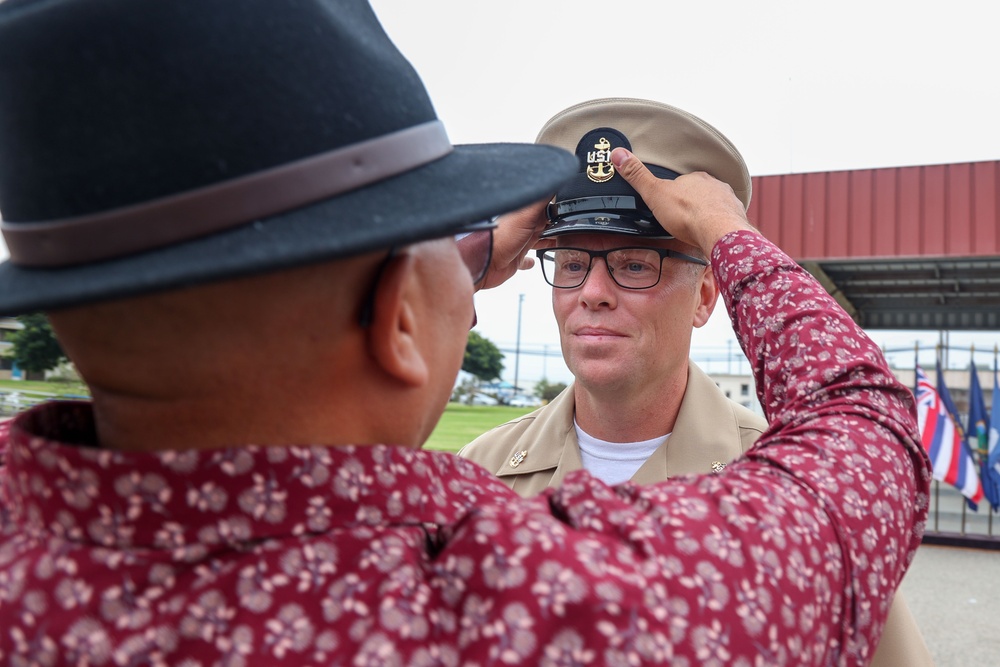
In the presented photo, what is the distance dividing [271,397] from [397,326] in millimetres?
164

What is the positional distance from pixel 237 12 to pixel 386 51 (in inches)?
7.7

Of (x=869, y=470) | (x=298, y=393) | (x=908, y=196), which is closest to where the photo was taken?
(x=298, y=393)

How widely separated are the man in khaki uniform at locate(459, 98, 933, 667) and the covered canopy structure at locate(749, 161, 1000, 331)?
7.55 metres

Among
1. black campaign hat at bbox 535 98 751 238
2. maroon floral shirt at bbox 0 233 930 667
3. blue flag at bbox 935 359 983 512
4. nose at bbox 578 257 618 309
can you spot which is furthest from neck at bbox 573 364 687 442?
blue flag at bbox 935 359 983 512

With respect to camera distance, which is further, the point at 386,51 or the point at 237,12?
the point at 386,51

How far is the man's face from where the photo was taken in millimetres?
2533

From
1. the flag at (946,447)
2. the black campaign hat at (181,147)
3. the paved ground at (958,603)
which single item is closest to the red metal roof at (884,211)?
the flag at (946,447)

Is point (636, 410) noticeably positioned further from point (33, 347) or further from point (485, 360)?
point (485, 360)

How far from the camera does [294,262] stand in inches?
30.9

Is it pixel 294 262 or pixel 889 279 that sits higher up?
pixel 294 262

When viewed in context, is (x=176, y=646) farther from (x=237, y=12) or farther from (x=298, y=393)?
(x=237, y=12)

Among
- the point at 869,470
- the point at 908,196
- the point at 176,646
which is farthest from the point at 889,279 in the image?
the point at 176,646

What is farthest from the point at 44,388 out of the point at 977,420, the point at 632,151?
the point at 977,420

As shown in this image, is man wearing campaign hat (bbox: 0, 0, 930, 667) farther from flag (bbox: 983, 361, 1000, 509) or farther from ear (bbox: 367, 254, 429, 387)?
flag (bbox: 983, 361, 1000, 509)
